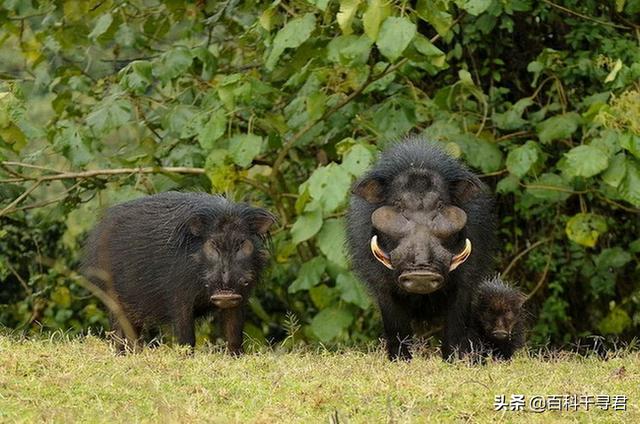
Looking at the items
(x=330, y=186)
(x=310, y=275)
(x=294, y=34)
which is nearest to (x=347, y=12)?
(x=294, y=34)

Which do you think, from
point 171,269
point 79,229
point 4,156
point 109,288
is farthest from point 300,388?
point 79,229

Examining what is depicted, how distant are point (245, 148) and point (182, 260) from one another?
1.63 metres

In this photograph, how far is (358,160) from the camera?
9445 millimetres

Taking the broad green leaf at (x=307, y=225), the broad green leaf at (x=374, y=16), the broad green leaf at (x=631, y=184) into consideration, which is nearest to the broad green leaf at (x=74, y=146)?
the broad green leaf at (x=307, y=225)

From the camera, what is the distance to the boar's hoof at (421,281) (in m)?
7.83

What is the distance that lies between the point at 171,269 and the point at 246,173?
202cm

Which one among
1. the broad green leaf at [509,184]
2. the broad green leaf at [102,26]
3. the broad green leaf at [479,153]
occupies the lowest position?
the broad green leaf at [509,184]

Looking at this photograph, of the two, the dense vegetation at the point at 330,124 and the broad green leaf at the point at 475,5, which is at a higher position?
the broad green leaf at the point at 475,5

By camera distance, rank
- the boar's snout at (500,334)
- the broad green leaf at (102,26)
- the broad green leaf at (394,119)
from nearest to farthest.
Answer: the boar's snout at (500,334) → the broad green leaf at (394,119) → the broad green leaf at (102,26)

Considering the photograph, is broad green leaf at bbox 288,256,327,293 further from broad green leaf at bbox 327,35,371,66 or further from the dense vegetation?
broad green leaf at bbox 327,35,371,66

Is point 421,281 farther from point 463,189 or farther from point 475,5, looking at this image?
point 475,5

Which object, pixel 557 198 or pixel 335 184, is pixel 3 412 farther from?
pixel 557 198

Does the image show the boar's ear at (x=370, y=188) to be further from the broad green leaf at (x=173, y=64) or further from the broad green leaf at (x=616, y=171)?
the broad green leaf at (x=173, y=64)

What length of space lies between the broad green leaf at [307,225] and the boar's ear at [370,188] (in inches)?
59.6
